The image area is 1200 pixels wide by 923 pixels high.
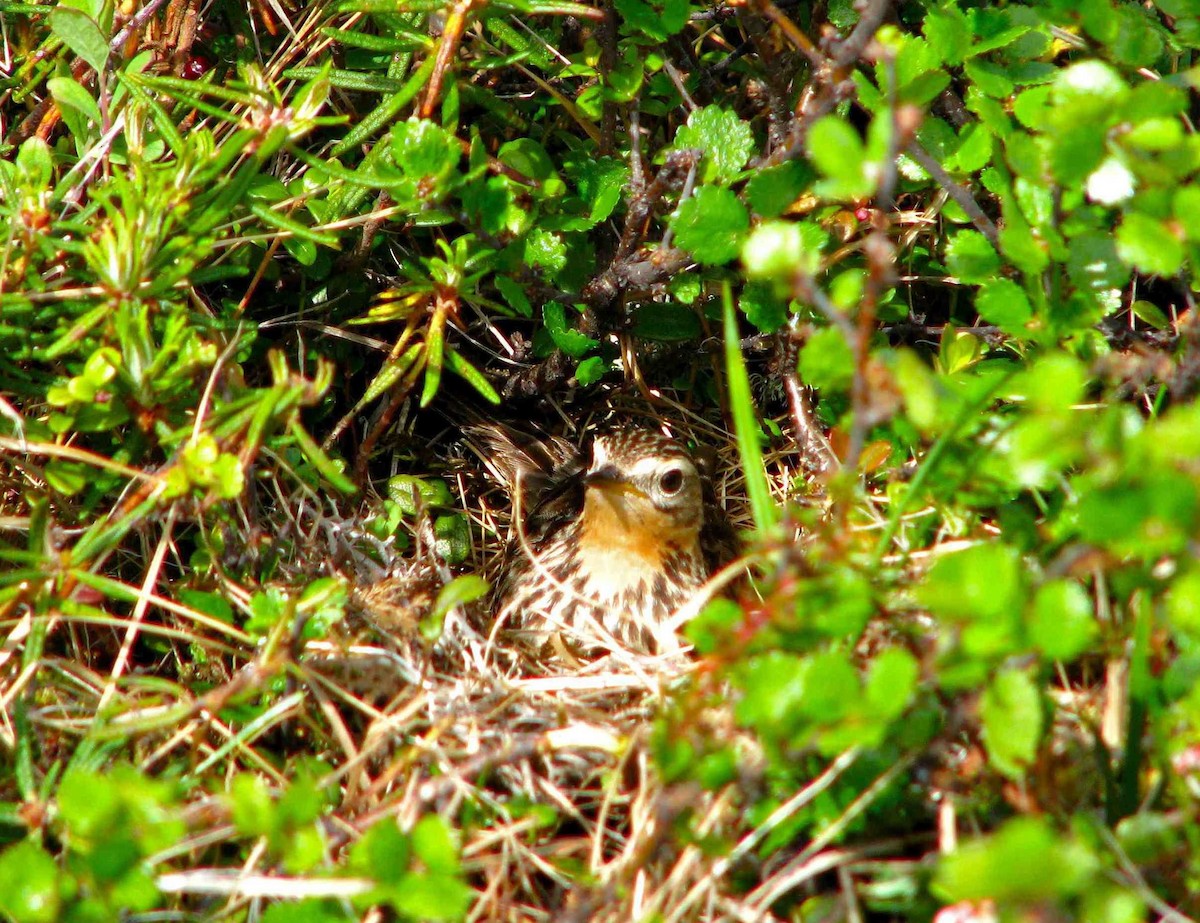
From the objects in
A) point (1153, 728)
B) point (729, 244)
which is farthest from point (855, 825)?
point (729, 244)

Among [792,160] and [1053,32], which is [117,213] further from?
[1053,32]

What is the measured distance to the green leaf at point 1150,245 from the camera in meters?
1.74

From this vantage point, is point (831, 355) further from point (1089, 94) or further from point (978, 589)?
point (1089, 94)

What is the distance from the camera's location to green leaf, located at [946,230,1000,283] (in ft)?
8.05

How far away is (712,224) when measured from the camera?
2609 mm

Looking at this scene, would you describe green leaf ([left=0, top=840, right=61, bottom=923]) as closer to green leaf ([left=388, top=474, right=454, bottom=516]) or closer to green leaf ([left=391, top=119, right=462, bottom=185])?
green leaf ([left=391, top=119, right=462, bottom=185])

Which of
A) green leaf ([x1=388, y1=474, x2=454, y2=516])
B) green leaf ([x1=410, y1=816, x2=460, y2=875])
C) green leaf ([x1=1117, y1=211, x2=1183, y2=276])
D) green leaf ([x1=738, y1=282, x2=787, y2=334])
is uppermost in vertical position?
green leaf ([x1=1117, y1=211, x2=1183, y2=276])

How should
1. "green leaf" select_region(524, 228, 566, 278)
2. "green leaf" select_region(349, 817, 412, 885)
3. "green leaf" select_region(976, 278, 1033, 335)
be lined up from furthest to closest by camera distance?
"green leaf" select_region(524, 228, 566, 278)
"green leaf" select_region(976, 278, 1033, 335)
"green leaf" select_region(349, 817, 412, 885)

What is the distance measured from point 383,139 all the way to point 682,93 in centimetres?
70

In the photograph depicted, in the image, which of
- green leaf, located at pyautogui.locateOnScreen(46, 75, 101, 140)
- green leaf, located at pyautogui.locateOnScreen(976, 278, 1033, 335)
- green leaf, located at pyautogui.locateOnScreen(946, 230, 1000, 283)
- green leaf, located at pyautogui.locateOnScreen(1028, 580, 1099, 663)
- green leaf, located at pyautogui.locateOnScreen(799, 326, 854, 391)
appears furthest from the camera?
green leaf, located at pyautogui.locateOnScreen(46, 75, 101, 140)

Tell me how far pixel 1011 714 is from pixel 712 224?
1327 mm

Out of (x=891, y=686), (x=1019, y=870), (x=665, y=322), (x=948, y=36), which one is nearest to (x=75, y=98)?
(x=665, y=322)

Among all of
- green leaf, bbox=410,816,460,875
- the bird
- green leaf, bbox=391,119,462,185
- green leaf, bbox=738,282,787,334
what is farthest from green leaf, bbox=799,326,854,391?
the bird

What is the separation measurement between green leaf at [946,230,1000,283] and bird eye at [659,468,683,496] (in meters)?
1.09
